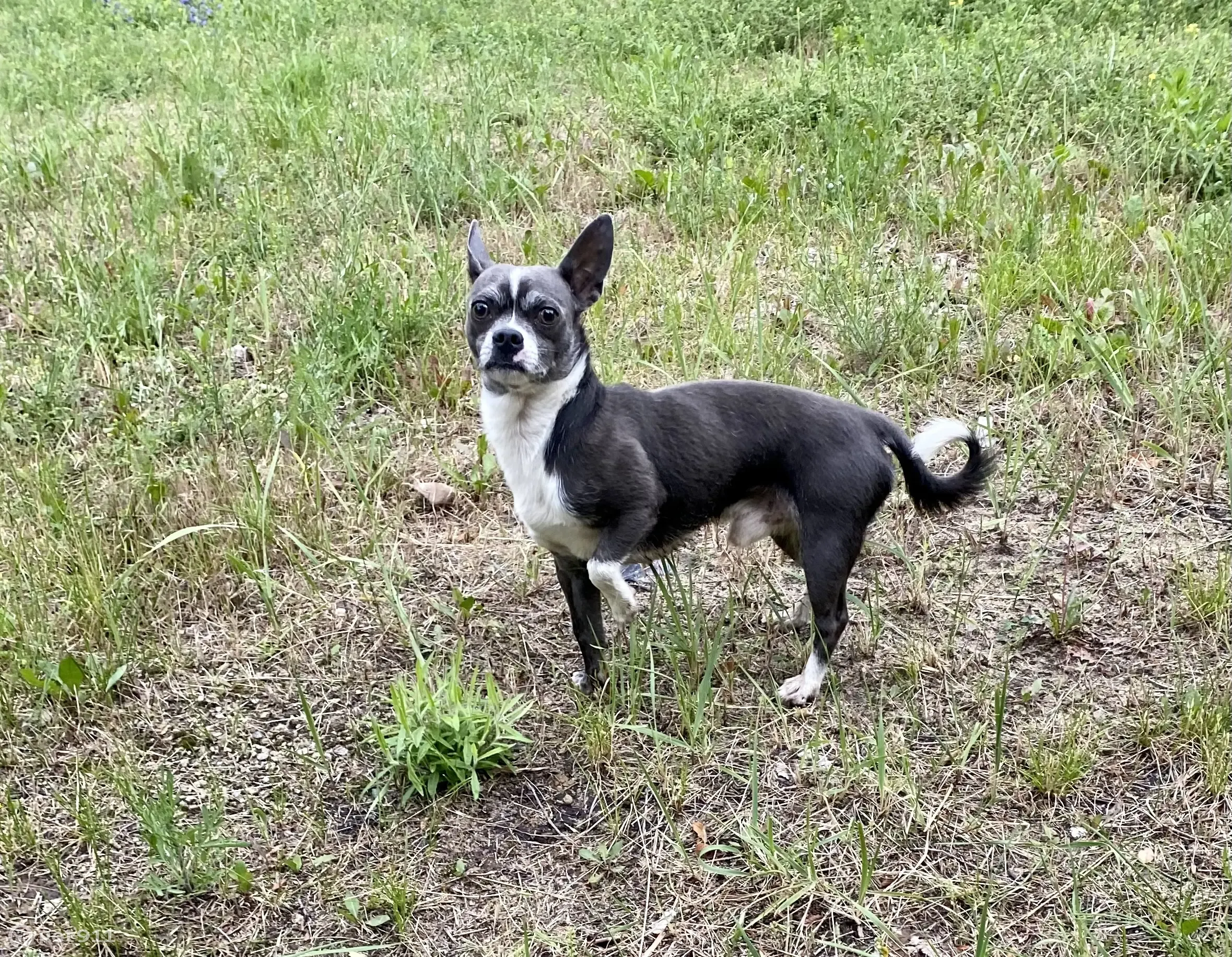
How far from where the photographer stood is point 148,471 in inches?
154

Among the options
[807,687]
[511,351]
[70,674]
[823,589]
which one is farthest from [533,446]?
[70,674]

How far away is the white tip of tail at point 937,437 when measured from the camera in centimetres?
311

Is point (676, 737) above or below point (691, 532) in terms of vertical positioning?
below

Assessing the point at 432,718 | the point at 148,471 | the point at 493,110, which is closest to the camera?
the point at 432,718

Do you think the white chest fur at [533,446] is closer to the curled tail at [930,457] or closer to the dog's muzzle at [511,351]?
the dog's muzzle at [511,351]

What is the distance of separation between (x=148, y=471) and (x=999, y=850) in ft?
9.52

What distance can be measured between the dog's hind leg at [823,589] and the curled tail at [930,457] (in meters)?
0.26

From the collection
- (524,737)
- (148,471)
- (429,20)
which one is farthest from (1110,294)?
(429,20)

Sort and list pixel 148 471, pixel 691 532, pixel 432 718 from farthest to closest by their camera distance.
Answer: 1. pixel 148 471
2. pixel 691 532
3. pixel 432 718

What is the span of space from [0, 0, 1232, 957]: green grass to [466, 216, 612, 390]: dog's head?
0.73m

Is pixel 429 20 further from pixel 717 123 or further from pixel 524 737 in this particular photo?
pixel 524 737

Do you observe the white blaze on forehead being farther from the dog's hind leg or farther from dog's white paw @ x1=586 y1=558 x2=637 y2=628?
the dog's hind leg

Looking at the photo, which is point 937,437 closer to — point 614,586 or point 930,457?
point 930,457

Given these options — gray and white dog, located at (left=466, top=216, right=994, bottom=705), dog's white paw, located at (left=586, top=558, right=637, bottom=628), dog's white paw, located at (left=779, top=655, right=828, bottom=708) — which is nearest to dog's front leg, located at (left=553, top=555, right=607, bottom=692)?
gray and white dog, located at (left=466, top=216, right=994, bottom=705)
